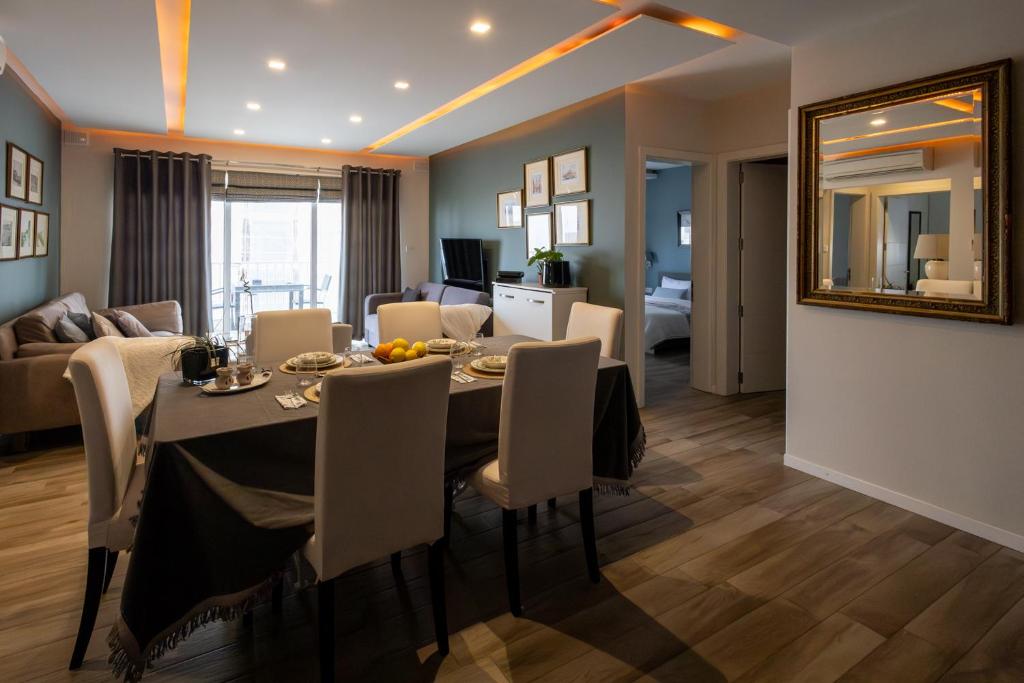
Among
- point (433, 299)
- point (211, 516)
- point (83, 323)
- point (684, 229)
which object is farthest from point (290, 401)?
point (684, 229)

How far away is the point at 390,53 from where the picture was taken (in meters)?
3.76

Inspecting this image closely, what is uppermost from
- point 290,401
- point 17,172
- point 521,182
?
point 521,182

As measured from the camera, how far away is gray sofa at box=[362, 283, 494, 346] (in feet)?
19.8

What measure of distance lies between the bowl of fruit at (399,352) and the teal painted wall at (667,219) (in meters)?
7.15

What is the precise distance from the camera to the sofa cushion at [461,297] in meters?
6.04

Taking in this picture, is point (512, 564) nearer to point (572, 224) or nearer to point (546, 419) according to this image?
point (546, 419)

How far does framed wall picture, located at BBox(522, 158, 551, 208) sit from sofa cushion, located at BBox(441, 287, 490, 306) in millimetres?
1011

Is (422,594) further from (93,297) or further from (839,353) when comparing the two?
(93,297)

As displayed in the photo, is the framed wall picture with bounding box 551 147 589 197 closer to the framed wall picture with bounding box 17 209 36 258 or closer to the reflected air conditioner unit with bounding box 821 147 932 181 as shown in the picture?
the reflected air conditioner unit with bounding box 821 147 932 181

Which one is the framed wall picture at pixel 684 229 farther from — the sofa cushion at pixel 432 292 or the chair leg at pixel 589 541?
the chair leg at pixel 589 541

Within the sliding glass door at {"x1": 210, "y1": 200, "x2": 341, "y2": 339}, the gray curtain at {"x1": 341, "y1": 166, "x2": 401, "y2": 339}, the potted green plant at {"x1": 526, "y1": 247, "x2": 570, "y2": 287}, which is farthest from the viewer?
the gray curtain at {"x1": 341, "y1": 166, "x2": 401, "y2": 339}

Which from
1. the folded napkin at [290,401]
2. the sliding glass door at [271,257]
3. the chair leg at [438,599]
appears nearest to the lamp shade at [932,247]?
the chair leg at [438,599]

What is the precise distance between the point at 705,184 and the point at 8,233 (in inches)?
207

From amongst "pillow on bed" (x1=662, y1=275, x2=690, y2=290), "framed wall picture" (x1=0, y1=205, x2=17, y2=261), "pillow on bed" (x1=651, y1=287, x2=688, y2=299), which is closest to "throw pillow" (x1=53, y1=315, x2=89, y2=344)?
"framed wall picture" (x1=0, y1=205, x2=17, y2=261)
